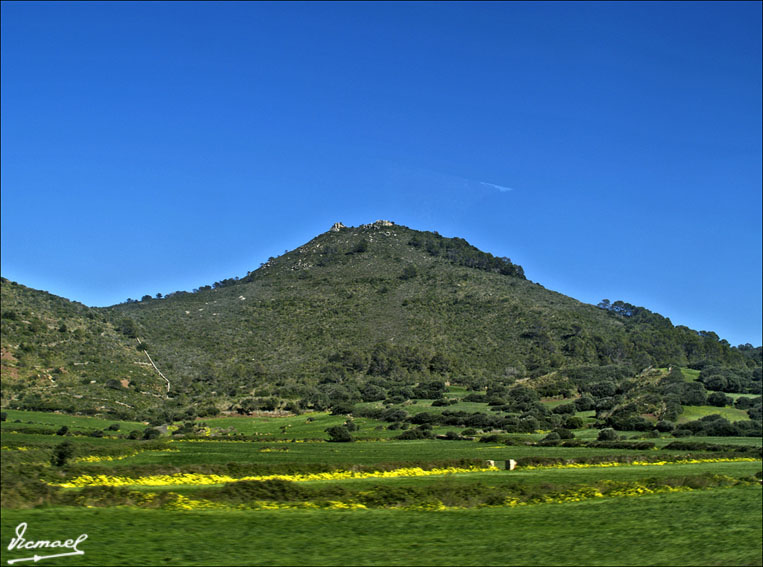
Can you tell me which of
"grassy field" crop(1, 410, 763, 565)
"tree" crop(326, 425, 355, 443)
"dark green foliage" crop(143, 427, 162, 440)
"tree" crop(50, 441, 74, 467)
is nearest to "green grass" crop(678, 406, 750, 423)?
"grassy field" crop(1, 410, 763, 565)

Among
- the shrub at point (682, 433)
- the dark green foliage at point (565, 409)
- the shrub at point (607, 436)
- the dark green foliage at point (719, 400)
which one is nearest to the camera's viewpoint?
the shrub at point (607, 436)

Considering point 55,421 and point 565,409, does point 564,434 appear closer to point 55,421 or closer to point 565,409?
point 565,409

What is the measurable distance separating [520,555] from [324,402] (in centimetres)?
9102

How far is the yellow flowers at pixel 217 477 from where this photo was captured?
2972cm

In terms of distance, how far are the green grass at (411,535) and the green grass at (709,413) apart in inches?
2109

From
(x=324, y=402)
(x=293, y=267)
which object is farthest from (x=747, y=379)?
(x=293, y=267)

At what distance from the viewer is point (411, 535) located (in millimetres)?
19250

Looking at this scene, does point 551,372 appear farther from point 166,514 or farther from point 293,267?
point 166,514

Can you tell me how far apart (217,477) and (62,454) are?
11327 mm

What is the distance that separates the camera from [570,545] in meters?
18.2

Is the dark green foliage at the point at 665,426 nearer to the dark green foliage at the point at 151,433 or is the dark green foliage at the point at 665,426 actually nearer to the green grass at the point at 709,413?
the green grass at the point at 709,413

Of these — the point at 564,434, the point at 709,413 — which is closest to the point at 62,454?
the point at 564,434

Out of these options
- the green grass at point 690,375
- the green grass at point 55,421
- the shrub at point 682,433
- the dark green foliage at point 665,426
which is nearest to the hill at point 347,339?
the green grass at point 55,421

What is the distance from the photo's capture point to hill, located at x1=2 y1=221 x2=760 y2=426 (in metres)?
89.4
